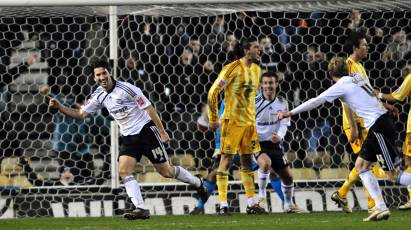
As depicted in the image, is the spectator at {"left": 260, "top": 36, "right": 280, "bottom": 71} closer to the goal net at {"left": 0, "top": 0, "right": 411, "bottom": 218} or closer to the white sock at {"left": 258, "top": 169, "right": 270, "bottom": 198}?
the goal net at {"left": 0, "top": 0, "right": 411, "bottom": 218}

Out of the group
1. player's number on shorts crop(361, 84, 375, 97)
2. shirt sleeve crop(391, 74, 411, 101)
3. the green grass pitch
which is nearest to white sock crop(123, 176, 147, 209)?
the green grass pitch

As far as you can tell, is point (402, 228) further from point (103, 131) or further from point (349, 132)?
point (103, 131)

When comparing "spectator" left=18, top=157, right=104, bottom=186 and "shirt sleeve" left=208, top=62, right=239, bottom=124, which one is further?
"spectator" left=18, top=157, right=104, bottom=186

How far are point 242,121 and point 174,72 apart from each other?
6.33 ft

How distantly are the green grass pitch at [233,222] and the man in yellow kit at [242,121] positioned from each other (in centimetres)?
44

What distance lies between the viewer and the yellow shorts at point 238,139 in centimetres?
1246

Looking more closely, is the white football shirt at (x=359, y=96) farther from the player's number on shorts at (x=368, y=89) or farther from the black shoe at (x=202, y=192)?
the black shoe at (x=202, y=192)

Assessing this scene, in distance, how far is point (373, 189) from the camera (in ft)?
33.2

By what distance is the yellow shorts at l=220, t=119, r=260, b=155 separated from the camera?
12461mm

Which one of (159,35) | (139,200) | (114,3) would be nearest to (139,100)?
(139,200)

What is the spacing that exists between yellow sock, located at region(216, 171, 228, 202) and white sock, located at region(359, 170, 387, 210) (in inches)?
95.4

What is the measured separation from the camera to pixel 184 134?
14.1 m

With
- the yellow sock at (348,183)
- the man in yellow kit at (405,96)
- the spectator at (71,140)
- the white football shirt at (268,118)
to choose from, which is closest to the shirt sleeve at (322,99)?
the man in yellow kit at (405,96)

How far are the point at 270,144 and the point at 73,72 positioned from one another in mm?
2825
